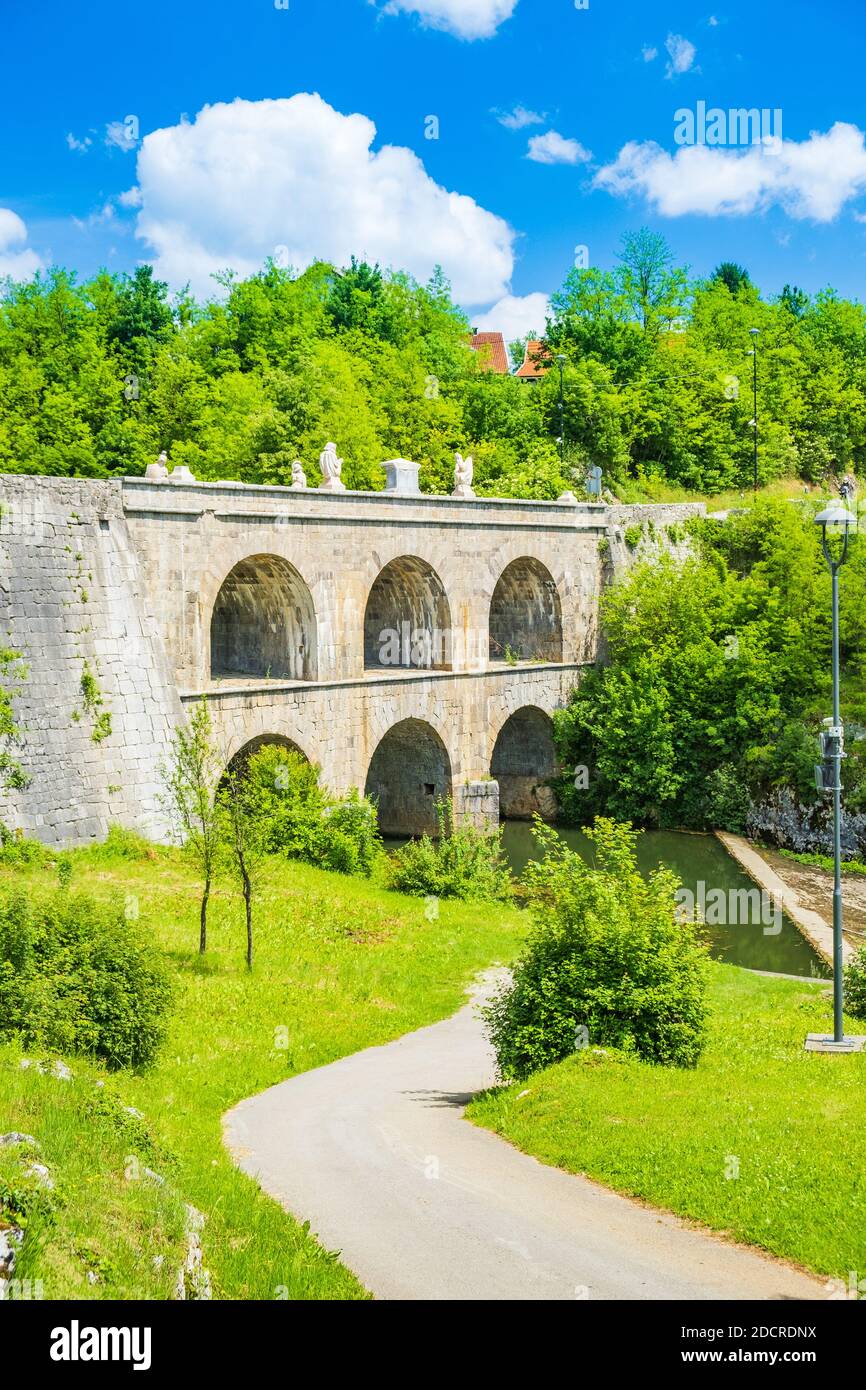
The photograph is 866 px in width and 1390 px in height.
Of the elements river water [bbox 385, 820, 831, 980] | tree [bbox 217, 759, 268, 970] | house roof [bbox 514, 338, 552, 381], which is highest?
house roof [bbox 514, 338, 552, 381]

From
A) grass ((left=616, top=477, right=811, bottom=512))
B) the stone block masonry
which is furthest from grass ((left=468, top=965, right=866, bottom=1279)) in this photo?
grass ((left=616, top=477, right=811, bottom=512))

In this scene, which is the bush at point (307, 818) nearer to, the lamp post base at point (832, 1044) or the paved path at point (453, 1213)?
the paved path at point (453, 1213)

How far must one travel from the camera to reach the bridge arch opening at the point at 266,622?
3111 cm

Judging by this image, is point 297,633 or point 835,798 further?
point 297,633

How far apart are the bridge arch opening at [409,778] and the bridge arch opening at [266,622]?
4845 millimetres

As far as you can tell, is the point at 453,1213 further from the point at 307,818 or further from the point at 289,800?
the point at 307,818

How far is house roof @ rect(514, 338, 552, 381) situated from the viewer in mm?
56312

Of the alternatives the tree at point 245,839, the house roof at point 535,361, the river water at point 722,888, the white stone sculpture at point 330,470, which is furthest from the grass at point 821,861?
the house roof at point 535,361

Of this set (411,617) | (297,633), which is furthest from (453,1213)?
(411,617)

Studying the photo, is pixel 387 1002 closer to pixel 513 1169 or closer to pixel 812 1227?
pixel 513 1169

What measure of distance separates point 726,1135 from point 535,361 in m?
50.2

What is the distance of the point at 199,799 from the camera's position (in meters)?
21.3

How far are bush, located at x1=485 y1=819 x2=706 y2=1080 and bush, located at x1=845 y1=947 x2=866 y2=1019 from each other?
582cm

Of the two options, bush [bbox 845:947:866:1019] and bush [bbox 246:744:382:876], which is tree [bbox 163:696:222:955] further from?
bush [bbox 845:947:866:1019]
